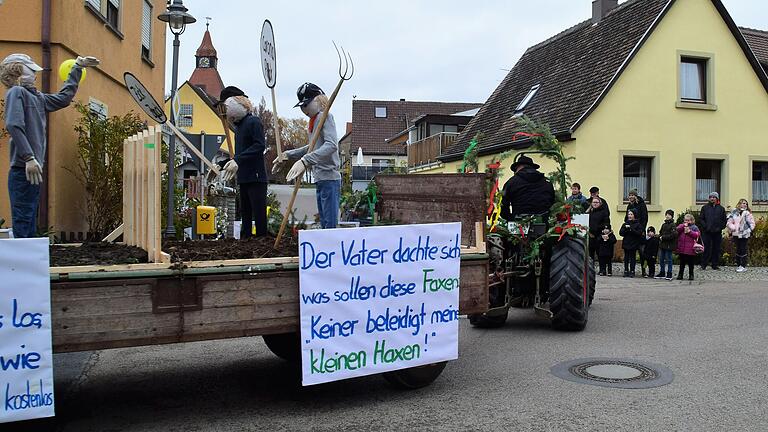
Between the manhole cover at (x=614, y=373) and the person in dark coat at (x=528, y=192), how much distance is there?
200 cm

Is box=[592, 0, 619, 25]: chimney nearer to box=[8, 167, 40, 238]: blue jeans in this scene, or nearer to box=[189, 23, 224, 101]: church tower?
box=[8, 167, 40, 238]: blue jeans

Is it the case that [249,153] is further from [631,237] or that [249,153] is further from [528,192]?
[631,237]

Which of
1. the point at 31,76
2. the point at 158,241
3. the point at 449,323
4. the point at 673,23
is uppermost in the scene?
the point at 673,23

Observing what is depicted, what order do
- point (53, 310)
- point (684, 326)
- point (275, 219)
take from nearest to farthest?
1. point (53, 310)
2. point (275, 219)
3. point (684, 326)

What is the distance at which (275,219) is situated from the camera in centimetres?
684

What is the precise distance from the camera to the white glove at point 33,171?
491cm

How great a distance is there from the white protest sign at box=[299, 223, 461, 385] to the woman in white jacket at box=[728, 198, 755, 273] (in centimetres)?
1237

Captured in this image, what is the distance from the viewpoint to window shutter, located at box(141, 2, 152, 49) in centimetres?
1499

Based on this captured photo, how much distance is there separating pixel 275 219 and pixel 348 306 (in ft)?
8.21

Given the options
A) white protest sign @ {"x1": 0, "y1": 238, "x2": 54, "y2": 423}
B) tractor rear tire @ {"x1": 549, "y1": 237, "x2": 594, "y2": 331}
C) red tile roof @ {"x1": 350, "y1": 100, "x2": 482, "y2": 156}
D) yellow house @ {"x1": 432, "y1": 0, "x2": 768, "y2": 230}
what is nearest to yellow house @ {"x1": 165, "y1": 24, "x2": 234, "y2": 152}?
red tile roof @ {"x1": 350, "y1": 100, "x2": 482, "y2": 156}

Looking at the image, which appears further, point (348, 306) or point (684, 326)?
point (684, 326)

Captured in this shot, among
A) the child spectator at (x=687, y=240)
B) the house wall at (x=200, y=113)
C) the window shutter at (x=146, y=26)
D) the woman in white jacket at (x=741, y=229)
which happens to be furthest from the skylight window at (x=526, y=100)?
the house wall at (x=200, y=113)

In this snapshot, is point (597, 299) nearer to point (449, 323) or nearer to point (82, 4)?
point (449, 323)

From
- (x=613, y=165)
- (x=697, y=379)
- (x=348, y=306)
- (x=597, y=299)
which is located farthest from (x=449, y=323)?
(x=613, y=165)
